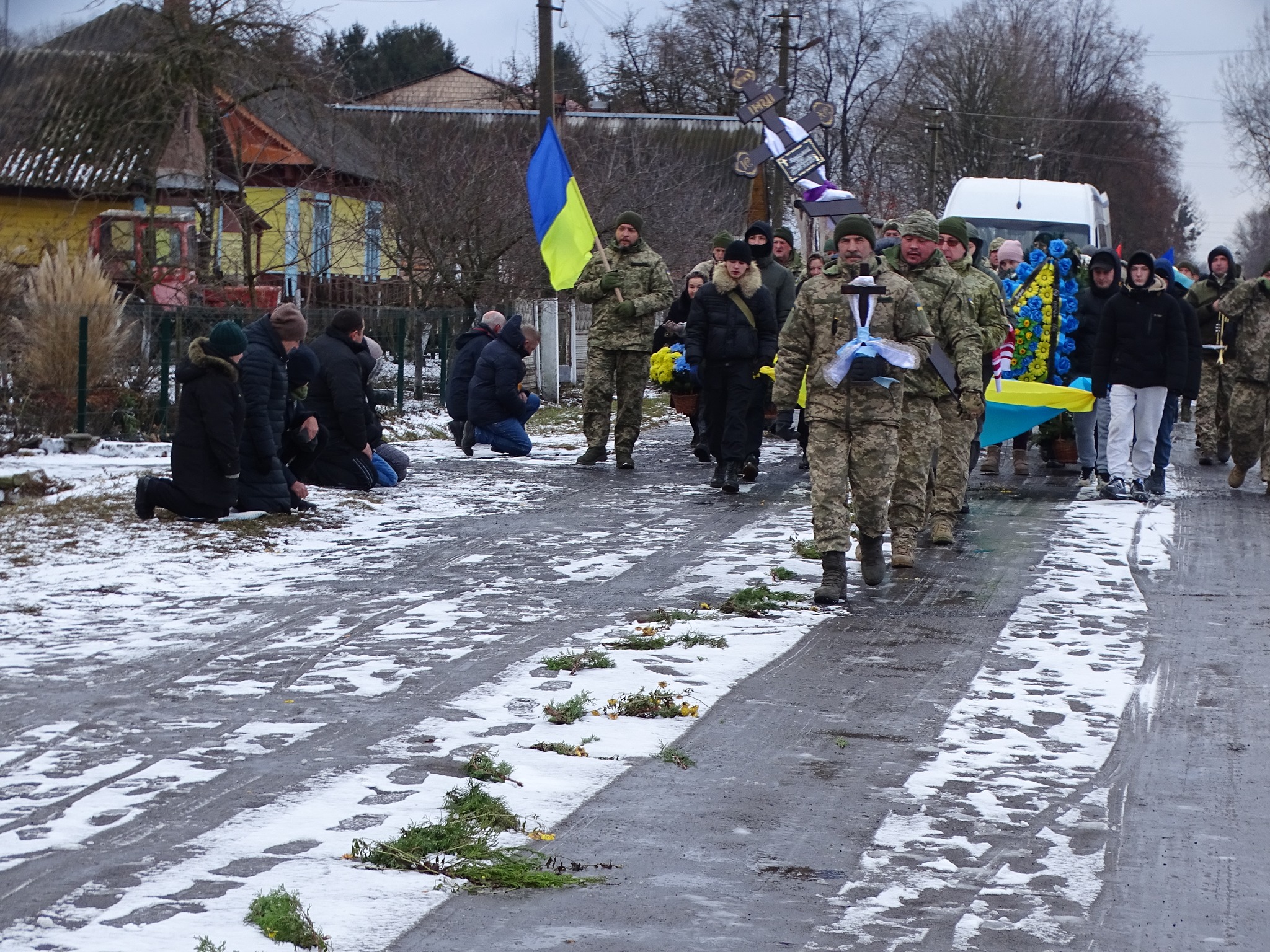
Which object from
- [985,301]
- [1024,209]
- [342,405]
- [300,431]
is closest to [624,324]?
[342,405]

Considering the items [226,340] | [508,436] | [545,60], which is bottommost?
[508,436]

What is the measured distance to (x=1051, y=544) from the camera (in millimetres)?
10977

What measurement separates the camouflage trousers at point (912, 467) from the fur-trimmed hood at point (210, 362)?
4.01 m

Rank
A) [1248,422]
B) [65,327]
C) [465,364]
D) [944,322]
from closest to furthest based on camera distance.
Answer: [944,322]
[1248,422]
[65,327]
[465,364]

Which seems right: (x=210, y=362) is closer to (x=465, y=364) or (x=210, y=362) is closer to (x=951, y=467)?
(x=951, y=467)

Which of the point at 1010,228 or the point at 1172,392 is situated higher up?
the point at 1010,228

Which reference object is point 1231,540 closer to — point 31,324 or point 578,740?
point 578,740

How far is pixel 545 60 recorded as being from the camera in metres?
23.2

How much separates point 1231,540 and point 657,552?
3908 mm

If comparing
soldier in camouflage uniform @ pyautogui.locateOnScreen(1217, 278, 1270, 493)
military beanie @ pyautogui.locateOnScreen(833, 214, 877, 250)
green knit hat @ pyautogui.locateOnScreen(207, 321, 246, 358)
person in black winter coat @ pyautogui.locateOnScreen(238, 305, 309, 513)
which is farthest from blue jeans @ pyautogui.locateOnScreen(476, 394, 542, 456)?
military beanie @ pyautogui.locateOnScreen(833, 214, 877, 250)

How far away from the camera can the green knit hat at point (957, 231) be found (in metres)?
11.3

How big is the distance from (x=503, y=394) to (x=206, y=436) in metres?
5.48

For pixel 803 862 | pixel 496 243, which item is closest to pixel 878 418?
pixel 803 862

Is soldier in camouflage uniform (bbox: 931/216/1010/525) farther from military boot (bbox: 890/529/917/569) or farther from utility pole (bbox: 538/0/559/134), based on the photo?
utility pole (bbox: 538/0/559/134)
